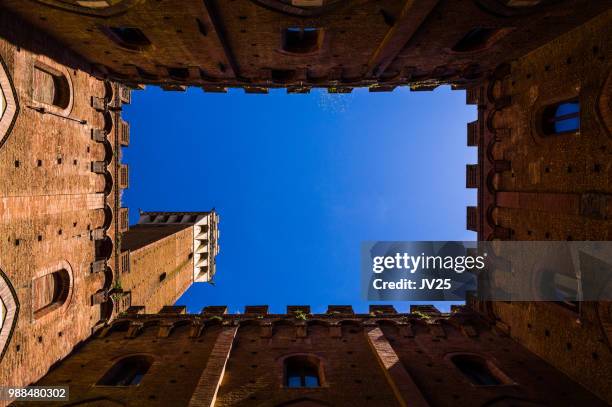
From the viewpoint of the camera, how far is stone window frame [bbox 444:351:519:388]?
10516mm

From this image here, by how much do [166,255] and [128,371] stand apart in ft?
42.2

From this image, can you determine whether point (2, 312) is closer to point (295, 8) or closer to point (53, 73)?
point (53, 73)

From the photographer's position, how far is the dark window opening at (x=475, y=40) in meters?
11.7

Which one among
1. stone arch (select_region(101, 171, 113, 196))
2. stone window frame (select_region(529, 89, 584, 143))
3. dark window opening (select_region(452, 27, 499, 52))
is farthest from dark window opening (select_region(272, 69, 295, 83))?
stone window frame (select_region(529, 89, 584, 143))

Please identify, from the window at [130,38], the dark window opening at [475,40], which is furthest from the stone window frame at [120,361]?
the dark window opening at [475,40]

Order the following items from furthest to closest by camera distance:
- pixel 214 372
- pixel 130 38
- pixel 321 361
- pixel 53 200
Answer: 1. pixel 130 38
2. pixel 321 361
3. pixel 53 200
4. pixel 214 372

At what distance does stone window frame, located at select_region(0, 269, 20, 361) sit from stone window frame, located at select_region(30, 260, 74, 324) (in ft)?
2.34

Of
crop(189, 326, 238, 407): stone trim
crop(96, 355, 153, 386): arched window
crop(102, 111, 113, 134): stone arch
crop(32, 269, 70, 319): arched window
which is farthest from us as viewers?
crop(102, 111, 113, 134): stone arch

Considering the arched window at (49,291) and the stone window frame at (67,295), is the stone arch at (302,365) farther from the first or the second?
the arched window at (49,291)

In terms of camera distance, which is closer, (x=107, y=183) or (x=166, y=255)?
(x=107, y=183)

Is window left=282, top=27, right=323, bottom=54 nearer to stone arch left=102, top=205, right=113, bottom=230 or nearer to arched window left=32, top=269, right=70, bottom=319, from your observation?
stone arch left=102, top=205, right=113, bottom=230

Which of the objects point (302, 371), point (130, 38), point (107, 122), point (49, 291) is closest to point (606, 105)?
point (302, 371)

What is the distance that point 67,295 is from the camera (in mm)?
11859

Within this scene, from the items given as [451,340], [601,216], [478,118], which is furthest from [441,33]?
[451,340]
